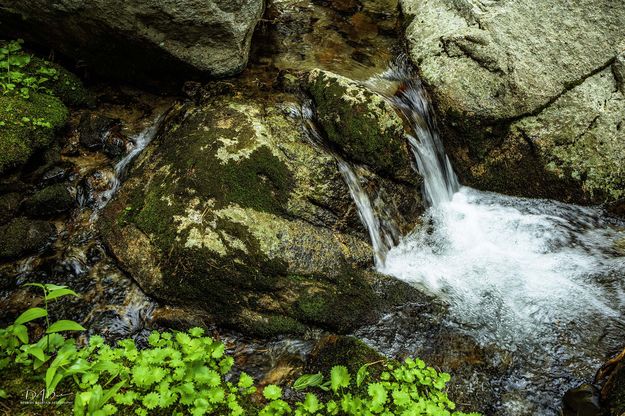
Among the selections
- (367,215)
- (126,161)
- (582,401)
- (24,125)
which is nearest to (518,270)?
(582,401)

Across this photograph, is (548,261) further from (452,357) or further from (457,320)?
(452,357)

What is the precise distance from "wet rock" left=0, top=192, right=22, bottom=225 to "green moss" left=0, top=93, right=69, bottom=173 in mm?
296

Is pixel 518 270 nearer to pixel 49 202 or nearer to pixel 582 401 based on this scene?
pixel 582 401

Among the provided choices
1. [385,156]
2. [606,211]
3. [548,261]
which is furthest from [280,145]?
[606,211]

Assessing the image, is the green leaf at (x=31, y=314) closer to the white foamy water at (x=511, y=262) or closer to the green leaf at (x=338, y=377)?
the green leaf at (x=338, y=377)

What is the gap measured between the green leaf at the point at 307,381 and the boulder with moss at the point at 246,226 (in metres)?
0.63

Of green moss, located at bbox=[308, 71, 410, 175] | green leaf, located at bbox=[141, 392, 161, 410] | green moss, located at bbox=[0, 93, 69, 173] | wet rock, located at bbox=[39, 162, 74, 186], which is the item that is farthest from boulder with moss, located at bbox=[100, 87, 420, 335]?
green leaf, located at bbox=[141, 392, 161, 410]

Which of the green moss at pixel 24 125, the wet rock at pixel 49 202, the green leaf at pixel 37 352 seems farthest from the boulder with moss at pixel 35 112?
the green leaf at pixel 37 352

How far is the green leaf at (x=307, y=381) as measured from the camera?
3.48m

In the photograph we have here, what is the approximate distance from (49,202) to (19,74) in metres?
1.79

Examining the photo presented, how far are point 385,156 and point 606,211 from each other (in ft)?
10.4

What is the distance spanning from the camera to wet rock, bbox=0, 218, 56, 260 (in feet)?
14.3

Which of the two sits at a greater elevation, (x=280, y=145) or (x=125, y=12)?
(x=125, y=12)

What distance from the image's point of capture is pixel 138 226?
455 cm
